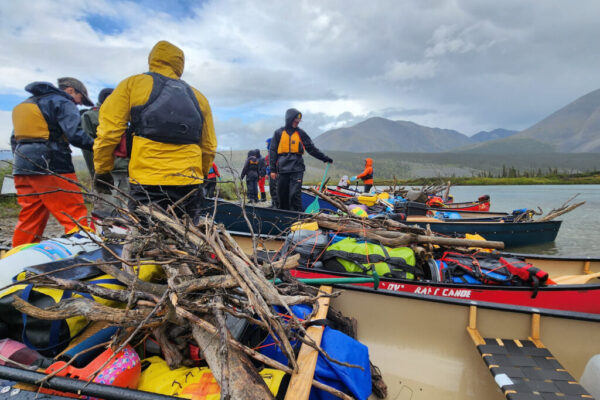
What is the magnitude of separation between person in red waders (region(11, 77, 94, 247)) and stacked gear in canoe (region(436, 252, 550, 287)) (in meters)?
4.46

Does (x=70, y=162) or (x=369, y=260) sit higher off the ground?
(x=70, y=162)

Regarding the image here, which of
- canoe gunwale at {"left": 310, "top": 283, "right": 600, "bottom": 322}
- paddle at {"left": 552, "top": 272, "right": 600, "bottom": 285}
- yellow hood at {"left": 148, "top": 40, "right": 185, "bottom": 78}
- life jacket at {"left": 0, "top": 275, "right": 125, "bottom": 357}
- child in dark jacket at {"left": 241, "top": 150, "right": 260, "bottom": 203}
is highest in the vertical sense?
yellow hood at {"left": 148, "top": 40, "right": 185, "bottom": 78}

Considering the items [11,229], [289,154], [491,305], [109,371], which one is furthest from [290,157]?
[11,229]

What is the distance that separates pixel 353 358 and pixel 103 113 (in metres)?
2.91

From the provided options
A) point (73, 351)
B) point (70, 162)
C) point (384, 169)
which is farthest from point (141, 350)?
point (384, 169)

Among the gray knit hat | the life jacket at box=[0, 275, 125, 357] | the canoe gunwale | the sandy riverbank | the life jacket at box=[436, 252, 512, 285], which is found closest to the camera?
the life jacket at box=[0, 275, 125, 357]

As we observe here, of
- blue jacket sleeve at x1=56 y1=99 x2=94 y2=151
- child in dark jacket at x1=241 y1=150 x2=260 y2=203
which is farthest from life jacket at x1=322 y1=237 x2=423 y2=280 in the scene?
child in dark jacket at x1=241 y1=150 x2=260 y2=203

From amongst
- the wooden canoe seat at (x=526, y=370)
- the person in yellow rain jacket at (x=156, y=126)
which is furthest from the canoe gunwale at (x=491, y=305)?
the person in yellow rain jacket at (x=156, y=126)

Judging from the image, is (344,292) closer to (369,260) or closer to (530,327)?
(369,260)

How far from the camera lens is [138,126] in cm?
261

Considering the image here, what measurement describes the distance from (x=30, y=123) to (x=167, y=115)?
84.9 inches

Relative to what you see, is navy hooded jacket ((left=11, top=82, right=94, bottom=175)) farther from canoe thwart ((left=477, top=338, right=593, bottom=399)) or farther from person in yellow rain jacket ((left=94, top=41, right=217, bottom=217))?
canoe thwart ((left=477, top=338, right=593, bottom=399))

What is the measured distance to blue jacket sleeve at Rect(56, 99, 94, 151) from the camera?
3.36 meters

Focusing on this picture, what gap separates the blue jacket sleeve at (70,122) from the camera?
11.0ft
